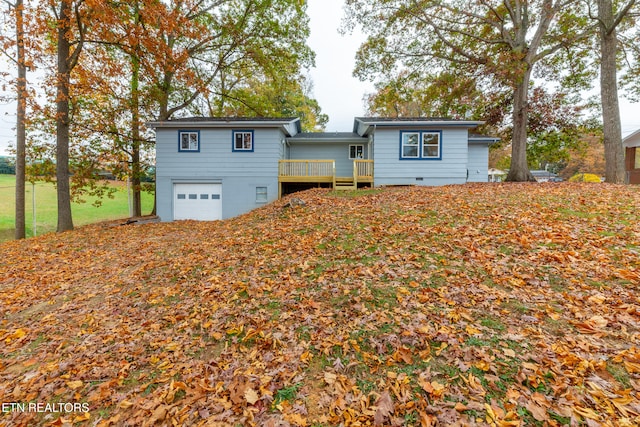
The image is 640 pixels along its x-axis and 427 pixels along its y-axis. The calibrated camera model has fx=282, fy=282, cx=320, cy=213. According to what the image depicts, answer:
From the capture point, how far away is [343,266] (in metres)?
5.00

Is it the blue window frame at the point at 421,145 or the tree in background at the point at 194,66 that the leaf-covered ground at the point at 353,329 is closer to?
the blue window frame at the point at 421,145

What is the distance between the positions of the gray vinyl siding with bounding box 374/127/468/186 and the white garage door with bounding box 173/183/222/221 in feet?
26.4

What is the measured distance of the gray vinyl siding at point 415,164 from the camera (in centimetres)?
1402

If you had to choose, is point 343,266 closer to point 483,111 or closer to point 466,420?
point 466,420

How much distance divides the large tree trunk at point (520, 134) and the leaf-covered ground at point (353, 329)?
736 centimetres

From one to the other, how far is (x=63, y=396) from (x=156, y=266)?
3524mm

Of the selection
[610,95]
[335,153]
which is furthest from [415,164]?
[610,95]

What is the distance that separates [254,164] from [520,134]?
1276 cm

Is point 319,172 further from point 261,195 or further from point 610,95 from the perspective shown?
point 610,95

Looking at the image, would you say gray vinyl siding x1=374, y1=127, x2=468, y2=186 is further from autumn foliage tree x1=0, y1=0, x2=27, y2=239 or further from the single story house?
autumn foliage tree x1=0, y1=0, x2=27, y2=239

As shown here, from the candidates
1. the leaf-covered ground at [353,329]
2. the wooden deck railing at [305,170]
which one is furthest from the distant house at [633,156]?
the wooden deck railing at [305,170]

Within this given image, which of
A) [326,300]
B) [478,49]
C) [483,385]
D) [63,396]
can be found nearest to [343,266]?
[326,300]

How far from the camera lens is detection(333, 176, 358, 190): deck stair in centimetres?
1362

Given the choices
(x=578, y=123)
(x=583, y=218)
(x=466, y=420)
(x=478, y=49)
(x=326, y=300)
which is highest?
(x=478, y=49)
